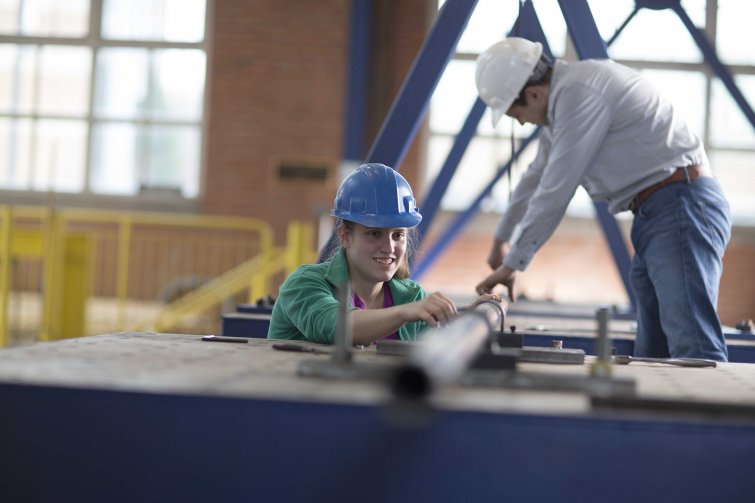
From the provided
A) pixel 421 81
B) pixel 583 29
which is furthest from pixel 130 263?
pixel 583 29

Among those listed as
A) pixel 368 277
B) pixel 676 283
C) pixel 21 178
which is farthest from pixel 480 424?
pixel 21 178

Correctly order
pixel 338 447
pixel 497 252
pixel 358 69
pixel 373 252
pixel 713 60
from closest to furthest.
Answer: pixel 338 447, pixel 373 252, pixel 497 252, pixel 713 60, pixel 358 69

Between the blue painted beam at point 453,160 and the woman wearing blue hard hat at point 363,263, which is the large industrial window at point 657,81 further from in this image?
the woman wearing blue hard hat at point 363,263

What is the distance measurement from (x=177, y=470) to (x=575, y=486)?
0.64 metres

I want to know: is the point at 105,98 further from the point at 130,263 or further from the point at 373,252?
the point at 373,252

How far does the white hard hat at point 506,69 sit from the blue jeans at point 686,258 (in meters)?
0.73

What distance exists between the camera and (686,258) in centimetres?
355

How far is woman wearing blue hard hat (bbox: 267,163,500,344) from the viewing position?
2828 mm

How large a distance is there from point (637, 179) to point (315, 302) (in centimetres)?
167

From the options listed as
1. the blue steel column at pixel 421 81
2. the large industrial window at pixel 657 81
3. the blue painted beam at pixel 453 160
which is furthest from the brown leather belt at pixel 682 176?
the large industrial window at pixel 657 81

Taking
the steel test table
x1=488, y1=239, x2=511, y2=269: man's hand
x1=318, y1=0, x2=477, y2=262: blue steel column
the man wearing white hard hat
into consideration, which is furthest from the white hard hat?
the steel test table

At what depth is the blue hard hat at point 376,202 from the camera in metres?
2.99

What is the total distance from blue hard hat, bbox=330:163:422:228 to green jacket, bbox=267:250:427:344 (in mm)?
148

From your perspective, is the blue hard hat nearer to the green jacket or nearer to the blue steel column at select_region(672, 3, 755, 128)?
the green jacket
